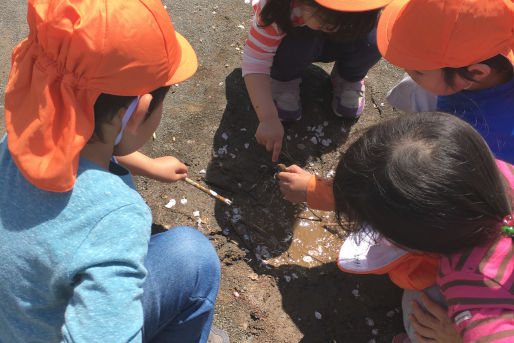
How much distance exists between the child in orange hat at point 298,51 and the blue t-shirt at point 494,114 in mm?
487

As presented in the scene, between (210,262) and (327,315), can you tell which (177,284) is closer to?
(210,262)

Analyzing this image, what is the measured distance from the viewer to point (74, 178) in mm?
1014

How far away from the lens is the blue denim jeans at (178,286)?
132cm

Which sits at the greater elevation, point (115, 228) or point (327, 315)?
point (115, 228)

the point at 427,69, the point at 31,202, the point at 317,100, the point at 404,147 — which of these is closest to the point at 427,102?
the point at 427,69

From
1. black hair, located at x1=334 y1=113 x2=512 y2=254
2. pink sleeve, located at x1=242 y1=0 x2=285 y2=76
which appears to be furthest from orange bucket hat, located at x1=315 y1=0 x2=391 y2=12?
black hair, located at x1=334 y1=113 x2=512 y2=254

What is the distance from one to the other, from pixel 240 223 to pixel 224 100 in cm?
72

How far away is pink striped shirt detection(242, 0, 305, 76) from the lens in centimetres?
192

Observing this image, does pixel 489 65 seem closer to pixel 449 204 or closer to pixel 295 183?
pixel 449 204

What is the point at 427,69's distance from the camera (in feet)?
4.89

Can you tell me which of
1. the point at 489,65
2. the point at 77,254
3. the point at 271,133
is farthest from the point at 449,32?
the point at 77,254

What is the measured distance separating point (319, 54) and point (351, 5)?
625 mm

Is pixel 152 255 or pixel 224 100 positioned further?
pixel 224 100

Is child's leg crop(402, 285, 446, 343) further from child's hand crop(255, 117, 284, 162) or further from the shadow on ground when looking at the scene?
child's hand crop(255, 117, 284, 162)
